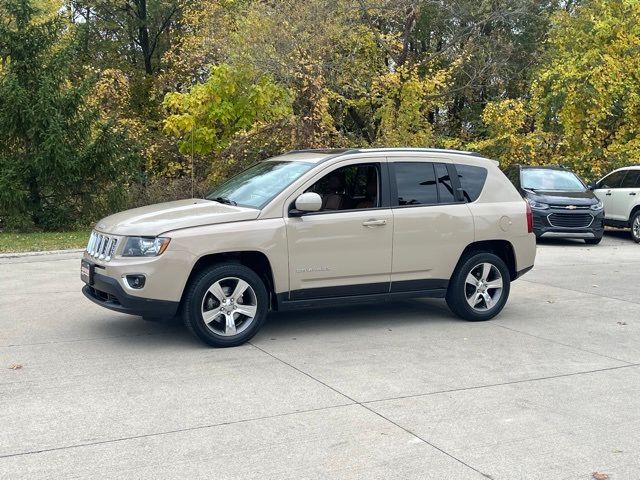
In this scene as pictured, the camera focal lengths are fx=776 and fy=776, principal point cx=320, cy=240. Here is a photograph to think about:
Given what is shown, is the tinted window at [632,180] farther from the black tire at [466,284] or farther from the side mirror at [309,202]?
the side mirror at [309,202]

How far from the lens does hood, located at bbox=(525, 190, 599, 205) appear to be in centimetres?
1744

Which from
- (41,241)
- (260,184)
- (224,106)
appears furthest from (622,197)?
(260,184)

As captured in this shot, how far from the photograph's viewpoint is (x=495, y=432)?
16.9ft

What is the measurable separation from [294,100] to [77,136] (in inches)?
231

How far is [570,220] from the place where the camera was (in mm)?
17422

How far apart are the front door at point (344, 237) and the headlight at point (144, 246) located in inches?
47.9

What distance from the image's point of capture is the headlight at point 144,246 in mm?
6930

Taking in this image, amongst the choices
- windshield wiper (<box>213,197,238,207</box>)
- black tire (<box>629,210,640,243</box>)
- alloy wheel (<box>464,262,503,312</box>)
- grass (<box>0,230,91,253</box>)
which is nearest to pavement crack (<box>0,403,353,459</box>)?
windshield wiper (<box>213,197,238,207</box>)

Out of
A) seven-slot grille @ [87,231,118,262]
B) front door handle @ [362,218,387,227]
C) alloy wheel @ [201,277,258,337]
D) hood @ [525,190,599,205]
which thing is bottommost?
alloy wheel @ [201,277,258,337]

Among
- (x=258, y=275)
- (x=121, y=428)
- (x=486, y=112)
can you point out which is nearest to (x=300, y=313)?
(x=258, y=275)

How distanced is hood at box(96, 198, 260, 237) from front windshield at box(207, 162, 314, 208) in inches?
8.9

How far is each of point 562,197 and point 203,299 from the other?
1253 cm

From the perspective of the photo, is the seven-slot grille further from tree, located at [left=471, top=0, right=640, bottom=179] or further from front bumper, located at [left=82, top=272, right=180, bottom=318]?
tree, located at [left=471, top=0, right=640, bottom=179]

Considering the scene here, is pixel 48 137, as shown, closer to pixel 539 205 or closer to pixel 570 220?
pixel 539 205
